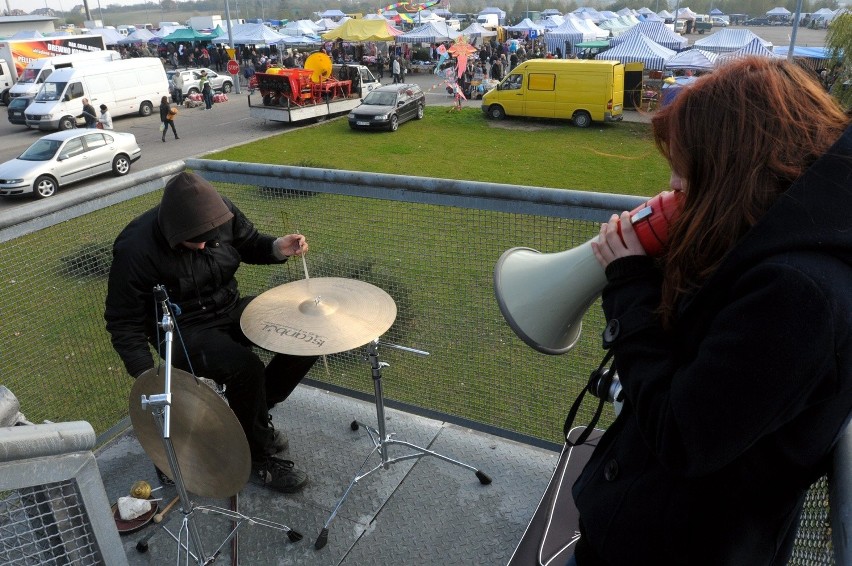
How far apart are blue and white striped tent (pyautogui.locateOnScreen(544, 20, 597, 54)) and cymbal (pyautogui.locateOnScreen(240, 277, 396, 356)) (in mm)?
42707

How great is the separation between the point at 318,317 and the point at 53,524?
1.64m

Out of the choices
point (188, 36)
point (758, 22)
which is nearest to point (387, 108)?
point (188, 36)

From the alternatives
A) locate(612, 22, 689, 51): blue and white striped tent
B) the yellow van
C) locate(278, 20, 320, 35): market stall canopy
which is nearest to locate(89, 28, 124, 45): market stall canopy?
locate(278, 20, 320, 35): market stall canopy

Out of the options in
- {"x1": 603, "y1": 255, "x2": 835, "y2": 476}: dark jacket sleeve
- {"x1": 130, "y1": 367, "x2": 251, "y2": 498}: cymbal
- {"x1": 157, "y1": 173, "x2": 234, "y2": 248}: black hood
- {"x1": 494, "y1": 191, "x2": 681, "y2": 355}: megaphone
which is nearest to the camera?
{"x1": 603, "y1": 255, "x2": 835, "y2": 476}: dark jacket sleeve

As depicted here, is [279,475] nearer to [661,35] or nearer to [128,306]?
[128,306]

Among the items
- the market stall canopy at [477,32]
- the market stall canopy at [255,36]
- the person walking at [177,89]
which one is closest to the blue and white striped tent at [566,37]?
the market stall canopy at [477,32]

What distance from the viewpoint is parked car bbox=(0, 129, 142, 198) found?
50.2 ft

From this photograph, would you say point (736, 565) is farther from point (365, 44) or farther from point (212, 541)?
point (365, 44)

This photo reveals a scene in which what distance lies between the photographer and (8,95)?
3297 centimetres

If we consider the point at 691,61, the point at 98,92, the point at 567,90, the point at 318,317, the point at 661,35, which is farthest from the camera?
the point at 661,35

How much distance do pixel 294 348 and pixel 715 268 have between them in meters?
2.13

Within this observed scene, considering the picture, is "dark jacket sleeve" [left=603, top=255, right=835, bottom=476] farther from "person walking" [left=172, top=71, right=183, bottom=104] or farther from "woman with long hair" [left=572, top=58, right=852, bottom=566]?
"person walking" [left=172, top=71, right=183, bottom=104]

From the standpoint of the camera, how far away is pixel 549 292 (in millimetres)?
1970

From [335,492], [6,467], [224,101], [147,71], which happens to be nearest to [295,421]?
[335,492]
